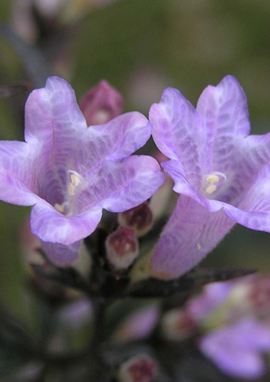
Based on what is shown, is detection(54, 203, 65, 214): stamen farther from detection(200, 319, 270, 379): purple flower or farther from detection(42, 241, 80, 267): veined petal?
detection(200, 319, 270, 379): purple flower

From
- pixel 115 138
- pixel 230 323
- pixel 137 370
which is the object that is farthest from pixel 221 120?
pixel 230 323

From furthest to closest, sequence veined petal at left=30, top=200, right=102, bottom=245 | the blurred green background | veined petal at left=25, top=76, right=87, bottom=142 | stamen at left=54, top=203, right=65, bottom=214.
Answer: the blurred green background
stamen at left=54, top=203, right=65, bottom=214
veined petal at left=25, top=76, right=87, bottom=142
veined petal at left=30, top=200, right=102, bottom=245

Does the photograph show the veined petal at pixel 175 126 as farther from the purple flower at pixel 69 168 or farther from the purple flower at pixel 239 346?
the purple flower at pixel 239 346

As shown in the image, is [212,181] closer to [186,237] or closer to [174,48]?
[186,237]

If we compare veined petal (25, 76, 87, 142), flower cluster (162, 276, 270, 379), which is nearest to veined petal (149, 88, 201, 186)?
veined petal (25, 76, 87, 142)

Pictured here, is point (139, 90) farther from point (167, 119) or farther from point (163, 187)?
point (167, 119)

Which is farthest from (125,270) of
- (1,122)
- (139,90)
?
(139,90)
